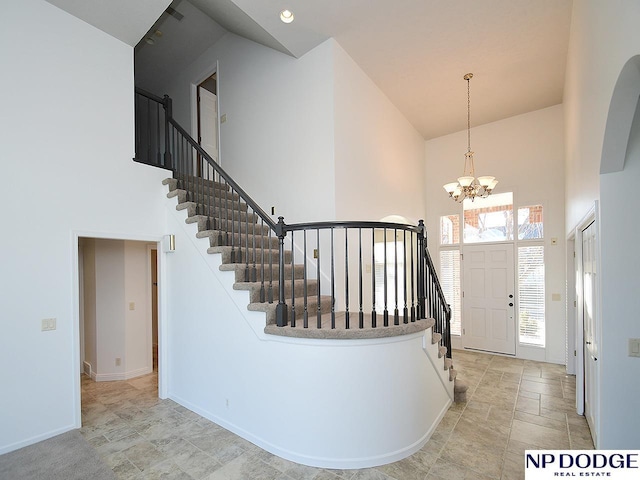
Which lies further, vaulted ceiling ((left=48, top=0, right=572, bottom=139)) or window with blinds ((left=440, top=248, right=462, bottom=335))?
window with blinds ((left=440, top=248, right=462, bottom=335))

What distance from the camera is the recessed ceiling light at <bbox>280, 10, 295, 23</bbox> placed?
3.67 metres

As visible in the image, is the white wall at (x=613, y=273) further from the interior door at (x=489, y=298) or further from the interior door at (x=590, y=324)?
the interior door at (x=489, y=298)

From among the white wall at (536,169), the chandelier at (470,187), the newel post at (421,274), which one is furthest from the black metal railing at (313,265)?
the white wall at (536,169)

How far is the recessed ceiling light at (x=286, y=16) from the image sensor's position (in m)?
3.67

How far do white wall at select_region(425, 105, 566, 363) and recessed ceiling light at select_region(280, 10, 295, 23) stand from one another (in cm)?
429

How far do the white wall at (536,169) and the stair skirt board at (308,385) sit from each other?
317 centimetres

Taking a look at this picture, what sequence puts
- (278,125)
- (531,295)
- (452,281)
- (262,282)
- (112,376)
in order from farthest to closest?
1. (452,281)
2. (531,295)
3. (112,376)
4. (278,125)
5. (262,282)

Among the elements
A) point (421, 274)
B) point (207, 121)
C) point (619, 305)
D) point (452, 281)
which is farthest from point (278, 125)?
point (452, 281)

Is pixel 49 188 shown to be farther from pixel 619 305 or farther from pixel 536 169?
pixel 536 169

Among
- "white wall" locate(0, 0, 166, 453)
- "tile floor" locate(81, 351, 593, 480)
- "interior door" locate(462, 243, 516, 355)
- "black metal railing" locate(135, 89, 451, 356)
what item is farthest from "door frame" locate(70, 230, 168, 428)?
"interior door" locate(462, 243, 516, 355)

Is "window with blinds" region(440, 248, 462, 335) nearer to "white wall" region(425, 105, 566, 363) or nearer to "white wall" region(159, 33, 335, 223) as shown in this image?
"white wall" region(425, 105, 566, 363)

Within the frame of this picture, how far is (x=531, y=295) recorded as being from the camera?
5.70 meters

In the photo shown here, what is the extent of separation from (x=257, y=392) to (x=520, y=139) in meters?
6.09

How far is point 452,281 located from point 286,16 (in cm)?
540
